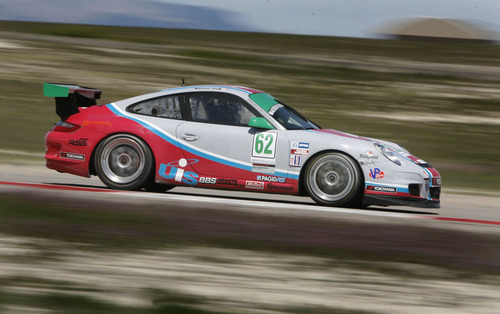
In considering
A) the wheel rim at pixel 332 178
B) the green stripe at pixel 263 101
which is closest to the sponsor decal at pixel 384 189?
the wheel rim at pixel 332 178

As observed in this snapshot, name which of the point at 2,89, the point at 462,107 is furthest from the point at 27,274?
the point at 462,107

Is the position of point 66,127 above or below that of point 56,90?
below

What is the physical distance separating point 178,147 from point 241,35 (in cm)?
4276

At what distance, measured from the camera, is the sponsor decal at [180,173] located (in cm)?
837

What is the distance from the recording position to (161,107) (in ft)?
28.4

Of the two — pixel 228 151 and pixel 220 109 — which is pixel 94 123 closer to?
pixel 220 109

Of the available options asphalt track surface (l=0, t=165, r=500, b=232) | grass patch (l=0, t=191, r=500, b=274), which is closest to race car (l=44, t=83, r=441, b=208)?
asphalt track surface (l=0, t=165, r=500, b=232)

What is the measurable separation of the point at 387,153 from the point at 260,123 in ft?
4.96

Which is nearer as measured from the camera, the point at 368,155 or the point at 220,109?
the point at 368,155

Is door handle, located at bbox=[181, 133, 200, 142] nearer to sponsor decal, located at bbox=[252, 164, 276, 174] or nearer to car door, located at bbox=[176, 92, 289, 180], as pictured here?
car door, located at bbox=[176, 92, 289, 180]

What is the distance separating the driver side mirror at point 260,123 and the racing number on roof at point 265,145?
9 cm

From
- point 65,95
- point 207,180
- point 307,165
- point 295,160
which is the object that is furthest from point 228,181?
point 65,95

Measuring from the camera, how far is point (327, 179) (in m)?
8.16

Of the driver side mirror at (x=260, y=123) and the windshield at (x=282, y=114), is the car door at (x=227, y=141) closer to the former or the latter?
the driver side mirror at (x=260, y=123)
